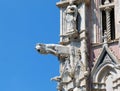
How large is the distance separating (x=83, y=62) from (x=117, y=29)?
1607 mm

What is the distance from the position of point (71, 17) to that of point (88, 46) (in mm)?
1196

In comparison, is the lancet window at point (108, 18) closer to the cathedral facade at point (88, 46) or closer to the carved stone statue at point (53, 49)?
the cathedral facade at point (88, 46)

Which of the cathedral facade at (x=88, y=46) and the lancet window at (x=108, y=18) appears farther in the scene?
the lancet window at (x=108, y=18)

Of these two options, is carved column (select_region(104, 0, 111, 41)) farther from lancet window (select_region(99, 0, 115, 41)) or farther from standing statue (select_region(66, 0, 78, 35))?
standing statue (select_region(66, 0, 78, 35))

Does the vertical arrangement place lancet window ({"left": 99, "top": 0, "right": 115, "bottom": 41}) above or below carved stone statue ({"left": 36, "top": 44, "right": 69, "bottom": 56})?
above

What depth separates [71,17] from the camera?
28.8 metres

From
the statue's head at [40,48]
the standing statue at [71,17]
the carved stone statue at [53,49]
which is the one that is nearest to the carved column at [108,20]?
the standing statue at [71,17]

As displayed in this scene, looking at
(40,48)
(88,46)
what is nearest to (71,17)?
(88,46)

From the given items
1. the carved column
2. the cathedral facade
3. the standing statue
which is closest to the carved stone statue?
the cathedral facade

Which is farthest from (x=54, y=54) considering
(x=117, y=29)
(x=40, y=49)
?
(x=117, y=29)

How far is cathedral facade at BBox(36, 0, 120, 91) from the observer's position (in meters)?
27.6

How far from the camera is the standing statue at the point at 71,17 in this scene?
A: 2859cm

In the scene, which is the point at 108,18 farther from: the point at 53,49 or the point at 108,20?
the point at 53,49

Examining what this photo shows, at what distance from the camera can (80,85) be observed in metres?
27.5
